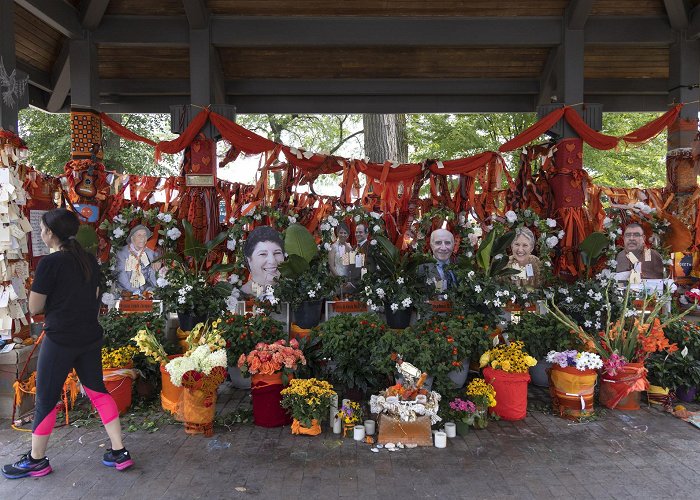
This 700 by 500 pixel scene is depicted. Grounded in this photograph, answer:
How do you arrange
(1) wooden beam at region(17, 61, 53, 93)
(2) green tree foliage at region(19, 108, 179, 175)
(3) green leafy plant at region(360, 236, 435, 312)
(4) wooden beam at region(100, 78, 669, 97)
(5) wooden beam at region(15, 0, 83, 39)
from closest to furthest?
(3) green leafy plant at region(360, 236, 435, 312), (5) wooden beam at region(15, 0, 83, 39), (1) wooden beam at region(17, 61, 53, 93), (4) wooden beam at region(100, 78, 669, 97), (2) green tree foliage at region(19, 108, 179, 175)

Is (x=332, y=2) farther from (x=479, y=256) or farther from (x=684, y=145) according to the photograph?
(x=684, y=145)

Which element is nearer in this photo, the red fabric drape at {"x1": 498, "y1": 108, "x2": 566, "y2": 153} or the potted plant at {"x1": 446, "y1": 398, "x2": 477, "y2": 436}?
the potted plant at {"x1": 446, "y1": 398, "x2": 477, "y2": 436}

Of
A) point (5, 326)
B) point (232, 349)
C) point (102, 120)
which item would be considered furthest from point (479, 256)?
point (102, 120)

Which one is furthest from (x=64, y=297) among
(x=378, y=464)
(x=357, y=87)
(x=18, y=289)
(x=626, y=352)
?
(x=357, y=87)

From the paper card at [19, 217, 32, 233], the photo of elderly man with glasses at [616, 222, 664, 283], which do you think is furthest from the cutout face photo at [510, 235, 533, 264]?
the paper card at [19, 217, 32, 233]

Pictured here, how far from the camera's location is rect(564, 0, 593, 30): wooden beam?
22.6 feet

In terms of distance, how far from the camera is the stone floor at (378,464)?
361 cm

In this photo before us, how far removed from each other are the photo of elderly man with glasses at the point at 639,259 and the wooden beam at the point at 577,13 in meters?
2.70

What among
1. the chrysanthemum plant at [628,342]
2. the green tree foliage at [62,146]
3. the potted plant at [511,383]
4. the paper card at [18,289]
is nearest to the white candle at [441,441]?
the potted plant at [511,383]

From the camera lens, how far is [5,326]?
16.5 feet

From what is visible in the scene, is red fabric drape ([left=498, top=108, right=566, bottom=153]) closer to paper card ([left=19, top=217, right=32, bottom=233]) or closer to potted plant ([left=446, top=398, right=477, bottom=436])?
potted plant ([left=446, top=398, right=477, bottom=436])

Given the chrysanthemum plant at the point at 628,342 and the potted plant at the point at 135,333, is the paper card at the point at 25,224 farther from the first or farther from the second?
the chrysanthemum plant at the point at 628,342

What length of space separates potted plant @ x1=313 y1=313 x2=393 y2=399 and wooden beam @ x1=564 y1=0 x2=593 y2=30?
4.83 m

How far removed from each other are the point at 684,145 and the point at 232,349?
660 centimetres
